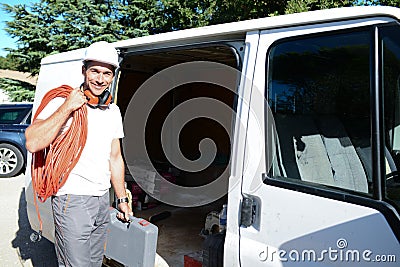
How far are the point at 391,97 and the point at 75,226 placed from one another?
2002 millimetres

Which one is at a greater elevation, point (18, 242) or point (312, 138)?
point (312, 138)

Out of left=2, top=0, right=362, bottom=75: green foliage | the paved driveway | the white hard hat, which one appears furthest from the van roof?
left=2, top=0, right=362, bottom=75: green foliage

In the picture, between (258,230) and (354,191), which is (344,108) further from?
(258,230)

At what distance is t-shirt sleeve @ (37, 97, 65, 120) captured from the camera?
2470 mm

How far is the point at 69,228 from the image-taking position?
242 centimetres

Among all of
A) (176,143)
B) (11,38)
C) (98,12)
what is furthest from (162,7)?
(176,143)

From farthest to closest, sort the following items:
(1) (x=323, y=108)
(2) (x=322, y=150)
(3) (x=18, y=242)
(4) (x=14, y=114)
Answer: (4) (x=14, y=114) < (3) (x=18, y=242) < (2) (x=322, y=150) < (1) (x=323, y=108)

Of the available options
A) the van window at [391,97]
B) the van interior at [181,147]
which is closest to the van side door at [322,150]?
the van window at [391,97]

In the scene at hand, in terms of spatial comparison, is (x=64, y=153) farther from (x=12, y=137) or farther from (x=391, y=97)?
(x=12, y=137)

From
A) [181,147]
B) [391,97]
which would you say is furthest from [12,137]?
[391,97]

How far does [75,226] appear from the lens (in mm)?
2426

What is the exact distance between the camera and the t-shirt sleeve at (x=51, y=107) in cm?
247

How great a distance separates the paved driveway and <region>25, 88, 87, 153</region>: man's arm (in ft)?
7.74

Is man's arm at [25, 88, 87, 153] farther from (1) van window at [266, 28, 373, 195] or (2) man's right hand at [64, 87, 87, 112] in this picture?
(1) van window at [266, 28, 373, 195]
